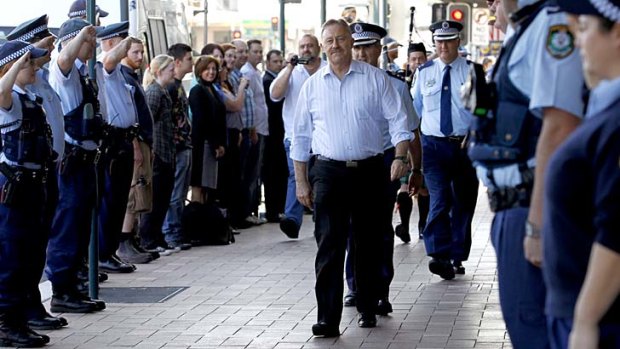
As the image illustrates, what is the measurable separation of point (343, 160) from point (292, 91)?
6659 millimetres

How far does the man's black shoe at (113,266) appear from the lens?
502 inches

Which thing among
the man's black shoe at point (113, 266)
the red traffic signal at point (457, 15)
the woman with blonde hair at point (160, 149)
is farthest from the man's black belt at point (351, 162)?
the red traffic signal at point (457, 15)

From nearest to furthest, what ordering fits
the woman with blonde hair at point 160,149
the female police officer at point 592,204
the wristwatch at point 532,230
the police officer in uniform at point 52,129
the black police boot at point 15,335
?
1. the female police officer at point 592,204
2. the wristwatch at point 532,230
3. the black police boot at point 15,335
4. the police officer in uniform at point 52,129
5. the woman with blonde hair at point 160,149

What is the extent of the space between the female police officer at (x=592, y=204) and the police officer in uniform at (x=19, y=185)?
562 centimetres

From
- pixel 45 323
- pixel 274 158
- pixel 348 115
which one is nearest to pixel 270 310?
pixel 45 323

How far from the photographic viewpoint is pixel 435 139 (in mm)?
12305

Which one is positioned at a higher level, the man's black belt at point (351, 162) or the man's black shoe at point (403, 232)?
the man's black belt at point (351, 162)

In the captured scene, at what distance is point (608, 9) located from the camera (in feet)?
12.3

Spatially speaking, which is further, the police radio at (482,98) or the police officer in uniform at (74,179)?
the police officer in uniform at (74,179)

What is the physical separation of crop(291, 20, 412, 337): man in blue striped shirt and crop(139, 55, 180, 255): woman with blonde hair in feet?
15.5

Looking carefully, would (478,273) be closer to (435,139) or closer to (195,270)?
(435,139)

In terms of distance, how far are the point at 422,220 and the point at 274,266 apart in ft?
8.62

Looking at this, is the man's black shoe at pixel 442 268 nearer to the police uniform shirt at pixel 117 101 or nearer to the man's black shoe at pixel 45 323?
the police uniform shirt at pixel 117 101

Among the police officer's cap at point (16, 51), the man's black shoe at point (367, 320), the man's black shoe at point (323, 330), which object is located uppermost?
the police officer's cap at point (16, 51)
